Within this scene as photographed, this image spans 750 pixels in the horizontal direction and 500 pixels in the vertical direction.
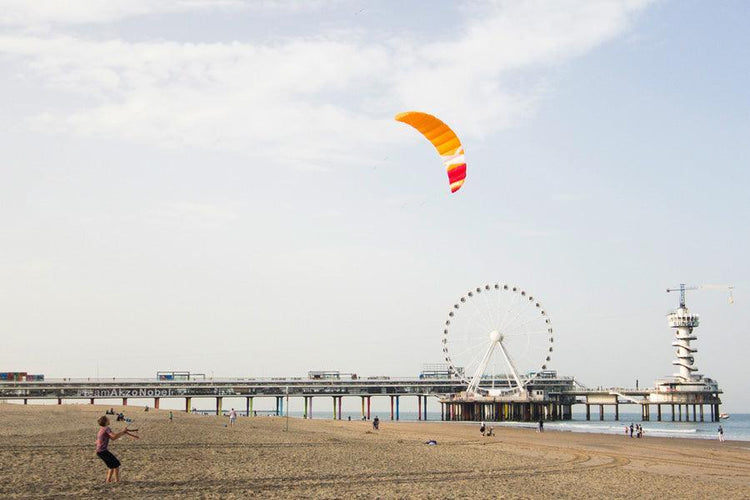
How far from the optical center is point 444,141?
29.3 m

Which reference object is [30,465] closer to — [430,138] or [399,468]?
[399,468]

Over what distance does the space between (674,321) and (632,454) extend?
3062 inches

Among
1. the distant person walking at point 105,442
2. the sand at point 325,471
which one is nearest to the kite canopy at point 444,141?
the sand at point 325,471

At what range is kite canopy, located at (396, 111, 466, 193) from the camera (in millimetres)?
28656

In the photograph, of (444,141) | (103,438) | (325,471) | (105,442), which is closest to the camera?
(103,438)

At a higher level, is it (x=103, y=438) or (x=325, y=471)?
(x=103, y=438)

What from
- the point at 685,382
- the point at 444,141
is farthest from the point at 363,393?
the point at 444,141

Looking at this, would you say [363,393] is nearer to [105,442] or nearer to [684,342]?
[684,342]

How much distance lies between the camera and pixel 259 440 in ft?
95.7

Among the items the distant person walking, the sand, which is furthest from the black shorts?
the sand

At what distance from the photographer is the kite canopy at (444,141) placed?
28.7 metres

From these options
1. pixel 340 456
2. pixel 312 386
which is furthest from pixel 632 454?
pixel 312 386

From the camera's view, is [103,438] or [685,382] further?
[685,382]

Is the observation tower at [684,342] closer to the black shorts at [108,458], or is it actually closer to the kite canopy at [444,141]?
the kite canopy at [444,141]
